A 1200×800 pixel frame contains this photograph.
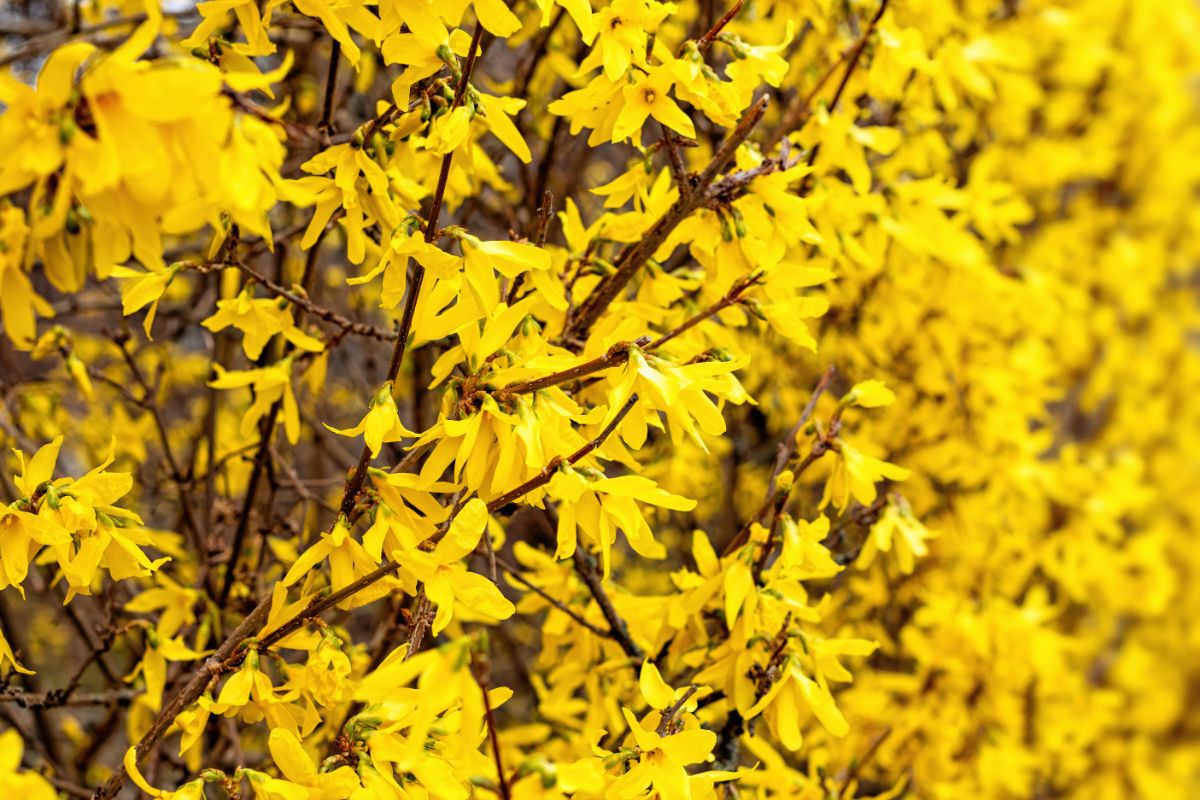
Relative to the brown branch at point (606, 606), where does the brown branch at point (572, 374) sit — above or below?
above

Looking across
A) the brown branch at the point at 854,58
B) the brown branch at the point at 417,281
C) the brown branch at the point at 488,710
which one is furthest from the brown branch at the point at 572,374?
the brown branch at the point at 854,58

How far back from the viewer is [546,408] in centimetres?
115

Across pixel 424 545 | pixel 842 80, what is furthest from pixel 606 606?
pixel 842 80

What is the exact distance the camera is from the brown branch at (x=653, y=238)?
1.33 m

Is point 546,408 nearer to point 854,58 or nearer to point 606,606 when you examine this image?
point 606,606

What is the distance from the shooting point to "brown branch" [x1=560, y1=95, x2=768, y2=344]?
4.35 ft

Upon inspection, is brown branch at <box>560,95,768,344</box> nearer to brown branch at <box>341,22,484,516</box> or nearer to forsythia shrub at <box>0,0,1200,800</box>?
forsythia shrub at <box>0,0,1200,800</box>

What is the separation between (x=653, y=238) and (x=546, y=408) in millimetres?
407

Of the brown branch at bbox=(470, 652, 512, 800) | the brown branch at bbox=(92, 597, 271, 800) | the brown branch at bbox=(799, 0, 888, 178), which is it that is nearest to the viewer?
the brown branch at bbox=(470, 652, 512, 800)

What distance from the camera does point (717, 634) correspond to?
1592 mm

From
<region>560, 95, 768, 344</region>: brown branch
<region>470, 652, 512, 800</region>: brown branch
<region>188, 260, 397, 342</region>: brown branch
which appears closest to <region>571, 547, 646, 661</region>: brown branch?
<region>560, 95, 768, 344</region>: brown branch

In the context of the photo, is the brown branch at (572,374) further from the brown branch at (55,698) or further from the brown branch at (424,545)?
the brown branch at (55,698)

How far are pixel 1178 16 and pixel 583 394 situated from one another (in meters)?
5.02

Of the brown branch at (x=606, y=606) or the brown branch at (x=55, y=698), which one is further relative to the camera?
the brown branch at (x=606, y=606)
